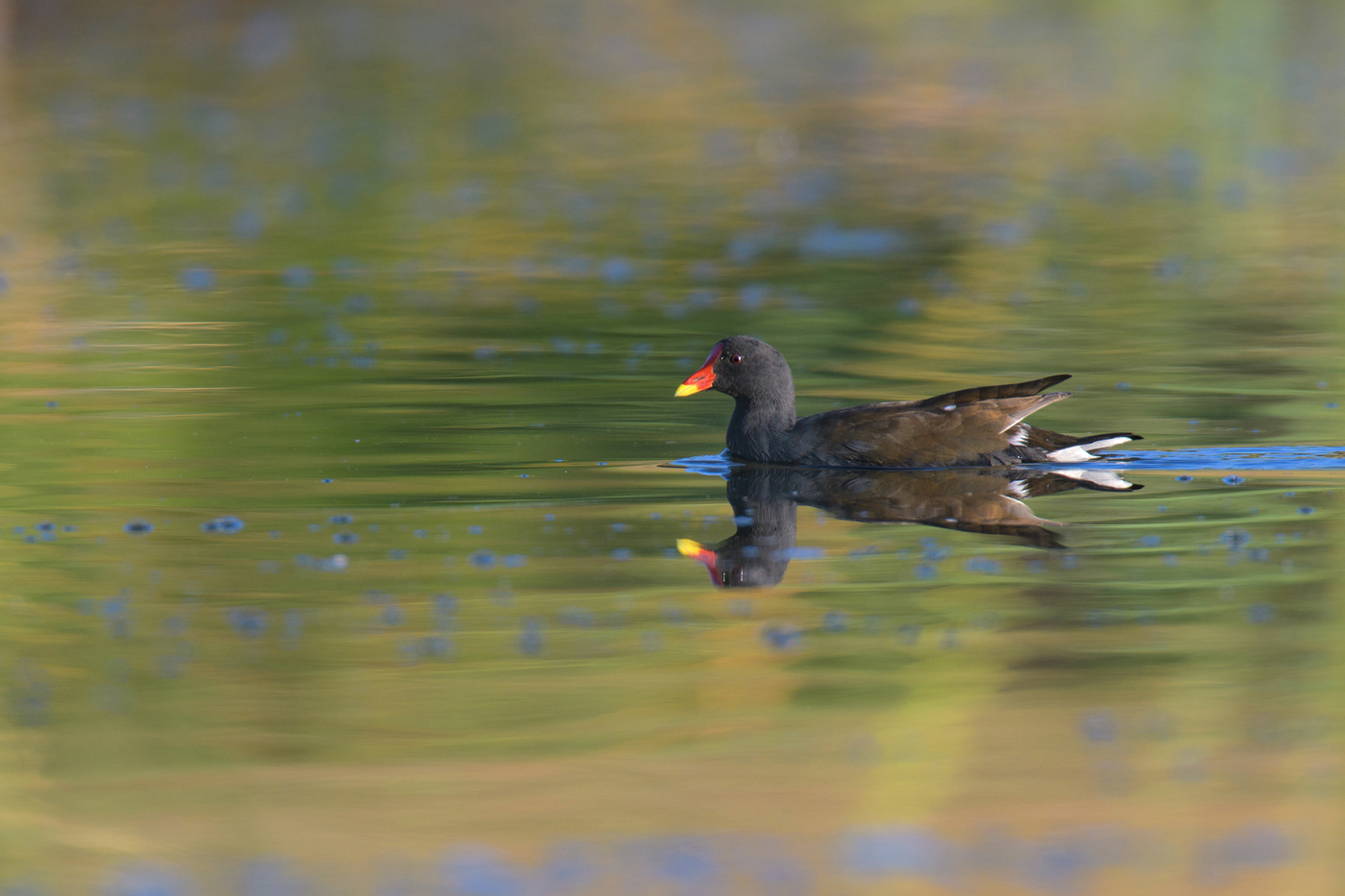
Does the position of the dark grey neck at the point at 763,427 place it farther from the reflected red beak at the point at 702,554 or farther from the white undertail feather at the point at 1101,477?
the reflected red beak at the point at 702,554

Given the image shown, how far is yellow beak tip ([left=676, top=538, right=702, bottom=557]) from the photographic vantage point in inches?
336

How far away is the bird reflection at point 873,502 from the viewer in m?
8.47

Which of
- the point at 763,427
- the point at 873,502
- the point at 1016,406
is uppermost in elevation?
the point at 1016,406

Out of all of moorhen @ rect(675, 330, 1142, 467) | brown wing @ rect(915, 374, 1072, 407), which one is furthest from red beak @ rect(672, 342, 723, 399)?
brown wing @ rect(915, 374, 1072, 407)

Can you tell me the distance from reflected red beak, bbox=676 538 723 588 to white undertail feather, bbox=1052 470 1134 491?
233 cm

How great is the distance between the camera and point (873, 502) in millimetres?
9617

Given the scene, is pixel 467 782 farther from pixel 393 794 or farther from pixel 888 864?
pixel 888 864

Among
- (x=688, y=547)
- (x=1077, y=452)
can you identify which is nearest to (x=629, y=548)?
(x=688, y=547)

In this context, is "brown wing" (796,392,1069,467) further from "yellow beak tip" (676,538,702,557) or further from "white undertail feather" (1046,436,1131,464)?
"yellow beak tip" (676,538,702,557)

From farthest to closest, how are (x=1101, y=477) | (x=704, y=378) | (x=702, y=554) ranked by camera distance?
(x=704, y=378), (x=1101, y=477), (x=702, y=554)

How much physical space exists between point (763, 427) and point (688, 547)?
2.20 metres

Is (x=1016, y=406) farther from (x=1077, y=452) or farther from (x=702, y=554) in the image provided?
(x=702, y=554)

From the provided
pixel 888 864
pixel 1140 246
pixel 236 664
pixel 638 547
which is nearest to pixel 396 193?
pixel 1140 246

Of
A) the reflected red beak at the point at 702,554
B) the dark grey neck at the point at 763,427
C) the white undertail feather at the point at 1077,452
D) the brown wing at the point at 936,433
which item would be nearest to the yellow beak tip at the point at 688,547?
the reflected red beak at the point at 702,554
